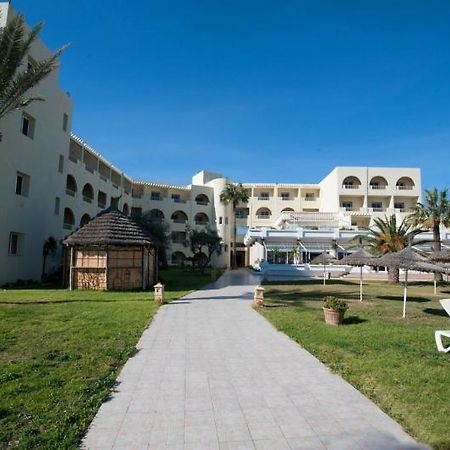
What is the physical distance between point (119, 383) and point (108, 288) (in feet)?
48.2

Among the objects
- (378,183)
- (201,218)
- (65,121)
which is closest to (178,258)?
(201,218)

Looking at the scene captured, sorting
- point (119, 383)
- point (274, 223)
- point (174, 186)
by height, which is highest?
point (174, 186)

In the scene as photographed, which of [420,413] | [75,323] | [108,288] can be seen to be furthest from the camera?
[108,288]

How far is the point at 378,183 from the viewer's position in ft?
182

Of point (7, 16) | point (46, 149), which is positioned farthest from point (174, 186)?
point (7, 16)

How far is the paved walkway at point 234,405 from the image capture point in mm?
4312

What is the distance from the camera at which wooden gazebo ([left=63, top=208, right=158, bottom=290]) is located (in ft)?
66.7

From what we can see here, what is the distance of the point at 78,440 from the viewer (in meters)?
4.25

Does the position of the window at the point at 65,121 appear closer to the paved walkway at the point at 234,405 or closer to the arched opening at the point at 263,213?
the paved walkway at the point at 234,405

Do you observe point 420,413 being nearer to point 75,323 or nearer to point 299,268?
point 75,323

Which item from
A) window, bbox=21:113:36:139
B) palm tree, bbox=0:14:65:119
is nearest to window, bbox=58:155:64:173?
window, bbox=21:113:36:139

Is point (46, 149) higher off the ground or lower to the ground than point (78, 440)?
higher

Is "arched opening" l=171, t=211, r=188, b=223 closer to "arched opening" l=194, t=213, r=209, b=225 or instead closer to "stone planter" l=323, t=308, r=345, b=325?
"arched opening" l=194, t=213, r=209, b=225

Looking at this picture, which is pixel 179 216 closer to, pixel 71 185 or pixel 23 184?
pixel 71 185
